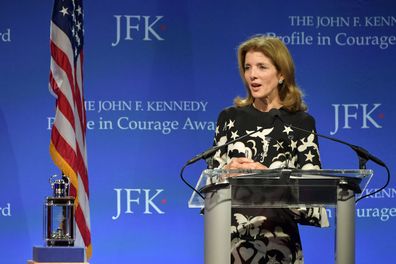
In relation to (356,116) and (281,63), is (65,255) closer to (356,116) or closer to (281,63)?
(281,63)

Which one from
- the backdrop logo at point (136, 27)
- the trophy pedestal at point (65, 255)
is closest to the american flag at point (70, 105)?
the backdrop logo at point (136, 27)

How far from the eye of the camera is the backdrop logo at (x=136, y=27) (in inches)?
215

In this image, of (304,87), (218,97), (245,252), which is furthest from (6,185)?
(245,252)

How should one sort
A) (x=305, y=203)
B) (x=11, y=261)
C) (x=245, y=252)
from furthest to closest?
1. (x=11, y=261)
2. (x=245, y=252)
3. (x=305, y=203)

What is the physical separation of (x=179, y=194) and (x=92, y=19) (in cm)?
122

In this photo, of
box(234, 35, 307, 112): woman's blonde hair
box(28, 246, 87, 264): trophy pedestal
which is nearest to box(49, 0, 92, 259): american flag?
box(28, 246, 87, 264): trophy pedestal

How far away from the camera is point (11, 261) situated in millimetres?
5301

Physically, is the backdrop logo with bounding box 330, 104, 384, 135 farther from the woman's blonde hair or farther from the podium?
the podium

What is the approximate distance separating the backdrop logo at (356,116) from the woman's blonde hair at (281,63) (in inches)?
83.6

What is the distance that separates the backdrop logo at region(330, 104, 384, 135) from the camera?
18.2 ft

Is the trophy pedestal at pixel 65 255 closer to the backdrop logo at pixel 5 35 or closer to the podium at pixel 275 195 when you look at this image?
the podium at pixel 275 195

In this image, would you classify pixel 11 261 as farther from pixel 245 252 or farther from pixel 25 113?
pixel 245 252

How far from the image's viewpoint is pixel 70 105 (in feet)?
15.4

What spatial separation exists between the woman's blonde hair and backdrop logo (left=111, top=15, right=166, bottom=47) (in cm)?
205
